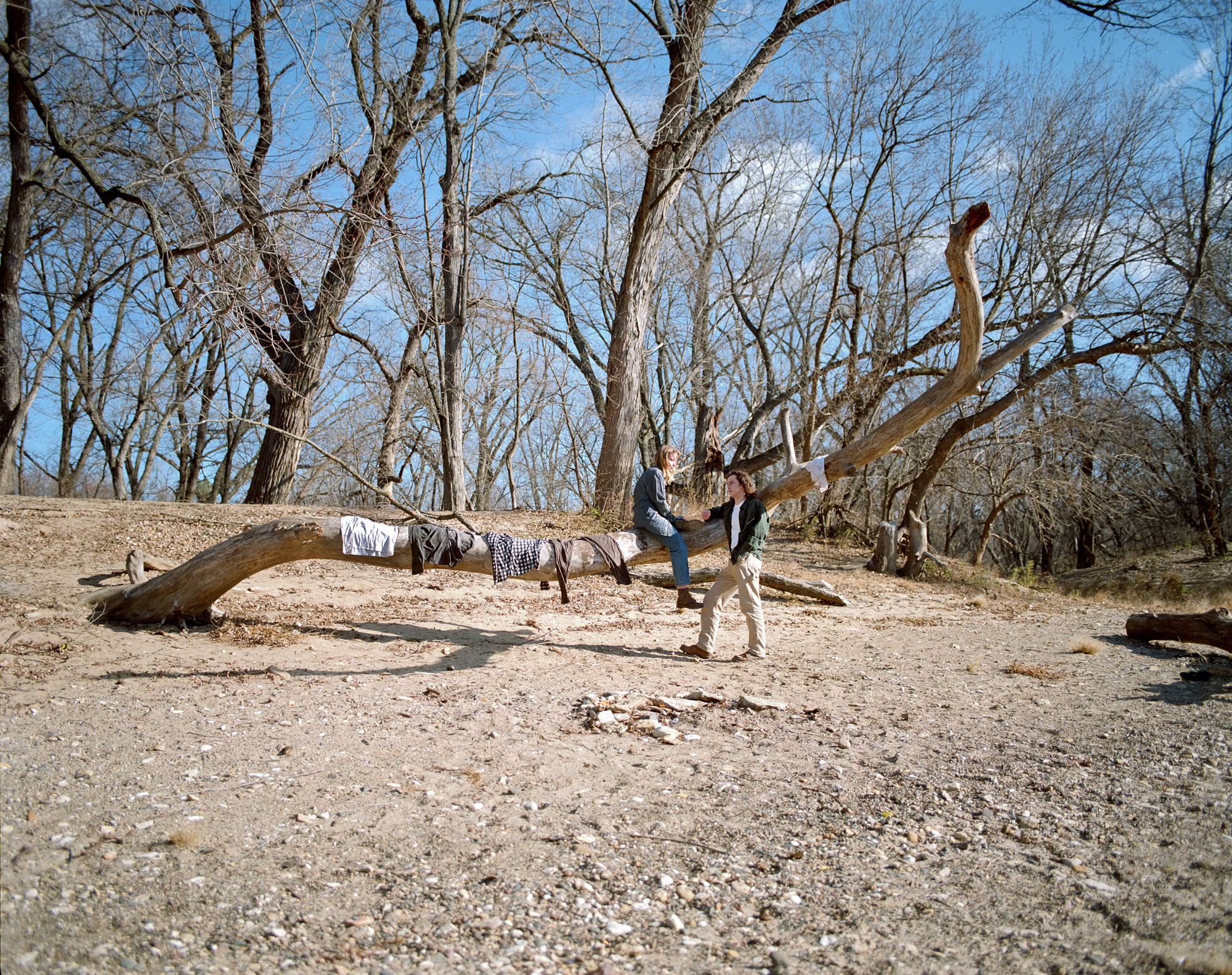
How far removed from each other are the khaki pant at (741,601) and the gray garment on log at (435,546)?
2145 millimetres

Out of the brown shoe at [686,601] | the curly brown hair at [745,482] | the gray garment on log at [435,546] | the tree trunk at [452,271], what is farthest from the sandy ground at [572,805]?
the tree trunk at [452,271]

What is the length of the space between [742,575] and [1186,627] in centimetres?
438

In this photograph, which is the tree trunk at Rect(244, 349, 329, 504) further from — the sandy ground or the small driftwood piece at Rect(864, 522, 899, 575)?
the small driftwood piece at Rect(864, 522, 899, 575)

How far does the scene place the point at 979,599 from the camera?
10836mm

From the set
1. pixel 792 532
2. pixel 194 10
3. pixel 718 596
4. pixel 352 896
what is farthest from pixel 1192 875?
pixel 792 532

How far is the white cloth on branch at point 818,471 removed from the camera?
295 inches

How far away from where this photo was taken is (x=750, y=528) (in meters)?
6.89

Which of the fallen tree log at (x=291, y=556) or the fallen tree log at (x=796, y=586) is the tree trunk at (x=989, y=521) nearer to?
the fallen tree log at (x=796, y=586)

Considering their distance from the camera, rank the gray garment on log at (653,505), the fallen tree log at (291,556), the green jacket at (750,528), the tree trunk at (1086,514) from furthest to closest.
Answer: the tree trunk at (1086,514)
the gray garment on log at (653,505)
the green jacket at (750,528)
the fallen tree log at (291,556)

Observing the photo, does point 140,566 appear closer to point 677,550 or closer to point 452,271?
point 677,550

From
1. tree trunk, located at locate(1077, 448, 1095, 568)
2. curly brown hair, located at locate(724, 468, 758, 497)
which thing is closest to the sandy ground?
curly brown hair, located at locate(724, 468, 758, 497)

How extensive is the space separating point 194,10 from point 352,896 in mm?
9521

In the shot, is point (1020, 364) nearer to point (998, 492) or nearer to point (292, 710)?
point (998, 492)

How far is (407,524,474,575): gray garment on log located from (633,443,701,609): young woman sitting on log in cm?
164
